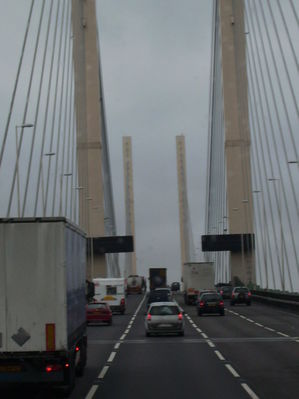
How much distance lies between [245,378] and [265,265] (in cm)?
5477

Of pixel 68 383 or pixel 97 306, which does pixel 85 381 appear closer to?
pixel 68 383

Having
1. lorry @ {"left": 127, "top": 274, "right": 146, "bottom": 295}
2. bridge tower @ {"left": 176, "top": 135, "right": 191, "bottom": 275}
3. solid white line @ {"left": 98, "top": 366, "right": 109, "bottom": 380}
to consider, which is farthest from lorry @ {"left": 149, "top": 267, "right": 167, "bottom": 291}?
solid white line @ {"left": 98, "top": 366, "right": 109, "bottom": 380}

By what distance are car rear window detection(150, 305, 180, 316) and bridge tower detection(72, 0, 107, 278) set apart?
46679 mm

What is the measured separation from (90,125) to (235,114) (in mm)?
13619

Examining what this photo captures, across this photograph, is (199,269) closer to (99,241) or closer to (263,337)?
(99,241)

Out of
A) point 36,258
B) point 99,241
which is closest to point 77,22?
point 99,241

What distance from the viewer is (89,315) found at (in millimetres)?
44688

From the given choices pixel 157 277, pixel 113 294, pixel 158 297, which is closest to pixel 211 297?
pixel 158 297

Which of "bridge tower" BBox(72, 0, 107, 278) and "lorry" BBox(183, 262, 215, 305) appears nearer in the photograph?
"lorry" BBox(183, 262, 215, 305)

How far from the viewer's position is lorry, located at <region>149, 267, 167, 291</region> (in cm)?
10694

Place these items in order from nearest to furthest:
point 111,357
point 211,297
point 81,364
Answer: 1. point 81,364
2. point 111,357
3. point 211,297

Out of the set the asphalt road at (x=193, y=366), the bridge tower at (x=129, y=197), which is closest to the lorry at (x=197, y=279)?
the asphalt road at (x=193, y=366)

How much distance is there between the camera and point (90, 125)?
8250 cm

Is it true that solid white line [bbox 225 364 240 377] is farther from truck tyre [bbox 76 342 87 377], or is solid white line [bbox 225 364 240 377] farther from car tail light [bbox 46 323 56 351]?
car tail light [bbox 46 323 56 351]
